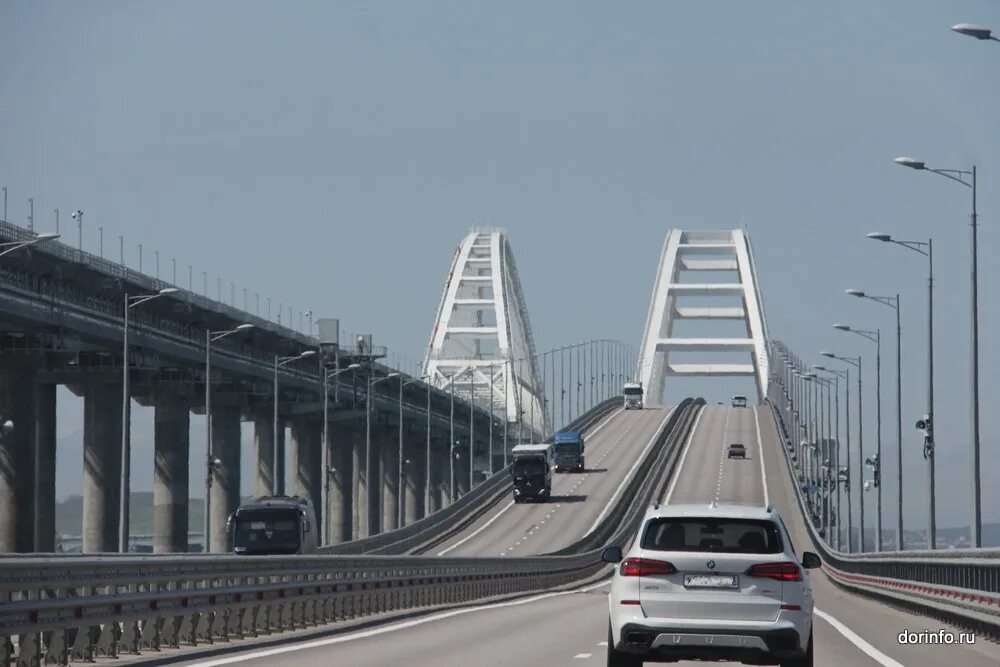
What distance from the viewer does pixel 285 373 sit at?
129m

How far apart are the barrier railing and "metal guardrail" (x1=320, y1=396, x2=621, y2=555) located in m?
24.0

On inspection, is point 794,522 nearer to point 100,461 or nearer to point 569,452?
point 569,452

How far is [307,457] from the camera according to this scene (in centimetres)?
14138

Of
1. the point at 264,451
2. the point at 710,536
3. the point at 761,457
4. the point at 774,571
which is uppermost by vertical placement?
the point at 710,536

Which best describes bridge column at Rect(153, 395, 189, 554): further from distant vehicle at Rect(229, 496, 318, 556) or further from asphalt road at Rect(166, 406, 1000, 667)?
asphalt road at Rect(166, 406, 1000, 667)

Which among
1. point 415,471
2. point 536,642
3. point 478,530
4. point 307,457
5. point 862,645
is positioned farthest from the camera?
point 415,471

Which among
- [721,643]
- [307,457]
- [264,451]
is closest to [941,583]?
[721,643]

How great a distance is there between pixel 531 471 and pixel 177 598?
103975mm

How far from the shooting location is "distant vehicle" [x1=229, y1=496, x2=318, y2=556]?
64.1 meters

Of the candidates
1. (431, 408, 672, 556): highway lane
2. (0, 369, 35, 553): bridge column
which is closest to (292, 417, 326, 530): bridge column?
(431, 408, 672, 556): highway lane

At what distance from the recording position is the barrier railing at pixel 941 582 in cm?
3175

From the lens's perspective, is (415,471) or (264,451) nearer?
(264,451)

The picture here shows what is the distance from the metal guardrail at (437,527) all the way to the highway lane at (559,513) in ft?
3.01

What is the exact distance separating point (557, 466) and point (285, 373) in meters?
A: 30.4
